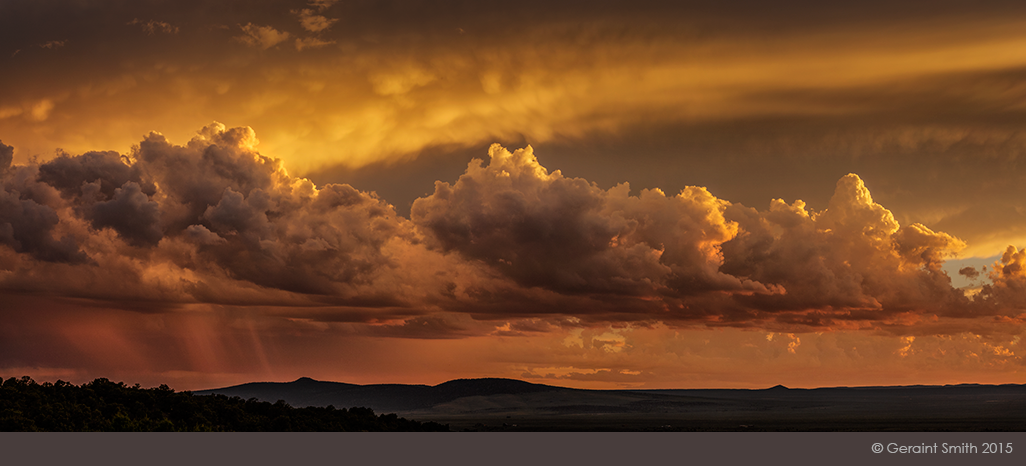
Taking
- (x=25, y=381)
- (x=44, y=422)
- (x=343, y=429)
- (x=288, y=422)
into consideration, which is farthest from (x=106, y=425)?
(x=343, y=429)

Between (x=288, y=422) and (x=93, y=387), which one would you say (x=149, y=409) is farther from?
(x=288, y=422)

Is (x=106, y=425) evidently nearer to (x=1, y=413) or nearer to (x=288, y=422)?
(x=1, y=413)

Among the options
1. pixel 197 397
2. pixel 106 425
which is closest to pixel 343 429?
pixel 197 397

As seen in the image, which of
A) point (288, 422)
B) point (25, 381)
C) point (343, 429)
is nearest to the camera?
point (25, 381)

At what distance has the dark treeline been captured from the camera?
449 feet

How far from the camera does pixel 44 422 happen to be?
134250 mm

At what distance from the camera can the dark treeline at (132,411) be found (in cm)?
13700

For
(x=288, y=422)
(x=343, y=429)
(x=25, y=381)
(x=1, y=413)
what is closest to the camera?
(x=1, y=413)

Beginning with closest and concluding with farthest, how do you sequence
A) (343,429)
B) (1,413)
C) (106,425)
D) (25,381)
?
(1,413) < (106,425) < (25,381) < (343,429)

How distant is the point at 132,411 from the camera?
160000 millimetres

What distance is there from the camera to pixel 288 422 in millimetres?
179250

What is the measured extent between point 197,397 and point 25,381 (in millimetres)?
32312

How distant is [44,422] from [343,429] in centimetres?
7030

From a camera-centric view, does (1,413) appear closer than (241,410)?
Yes
